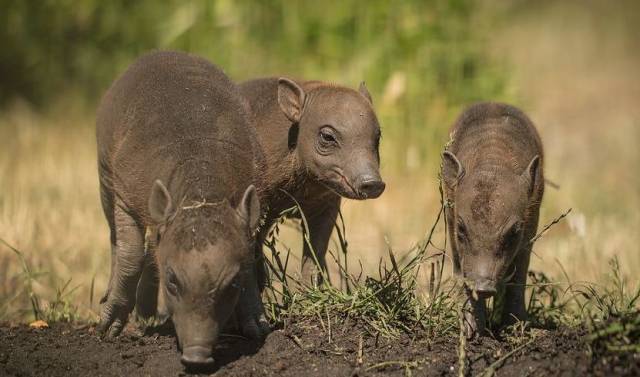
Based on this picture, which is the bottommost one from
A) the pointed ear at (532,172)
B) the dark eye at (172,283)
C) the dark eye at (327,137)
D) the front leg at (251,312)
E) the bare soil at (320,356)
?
the bare soil at (320,356)

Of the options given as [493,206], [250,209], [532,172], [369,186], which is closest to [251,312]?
[250,209]

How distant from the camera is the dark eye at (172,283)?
5160 millimetres

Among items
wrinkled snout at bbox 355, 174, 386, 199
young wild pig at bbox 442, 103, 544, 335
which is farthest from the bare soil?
wrinkled snout at bbox 355, 174, 386, 199

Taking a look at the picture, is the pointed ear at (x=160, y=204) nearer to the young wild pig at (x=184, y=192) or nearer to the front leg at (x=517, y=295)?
the young wild pig at (x=184, y=192)

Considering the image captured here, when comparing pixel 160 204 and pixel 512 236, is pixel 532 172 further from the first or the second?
pixel 160 204

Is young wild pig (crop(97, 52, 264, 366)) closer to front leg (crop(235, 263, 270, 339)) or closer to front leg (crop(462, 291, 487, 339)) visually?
front leg (crop(235, 263, 270, 339))

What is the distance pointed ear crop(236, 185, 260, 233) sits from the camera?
538 cm

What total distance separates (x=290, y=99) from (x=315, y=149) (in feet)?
1.41

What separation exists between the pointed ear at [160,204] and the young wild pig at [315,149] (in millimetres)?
1196

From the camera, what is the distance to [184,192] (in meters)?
5.47

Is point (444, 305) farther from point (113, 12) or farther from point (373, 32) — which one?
point (113, 12)

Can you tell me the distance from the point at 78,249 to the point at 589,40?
15714 mm

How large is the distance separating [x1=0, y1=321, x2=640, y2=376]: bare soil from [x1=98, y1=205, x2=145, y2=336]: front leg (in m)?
0.42

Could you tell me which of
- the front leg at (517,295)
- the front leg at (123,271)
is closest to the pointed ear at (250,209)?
the front leg at (123,271)
